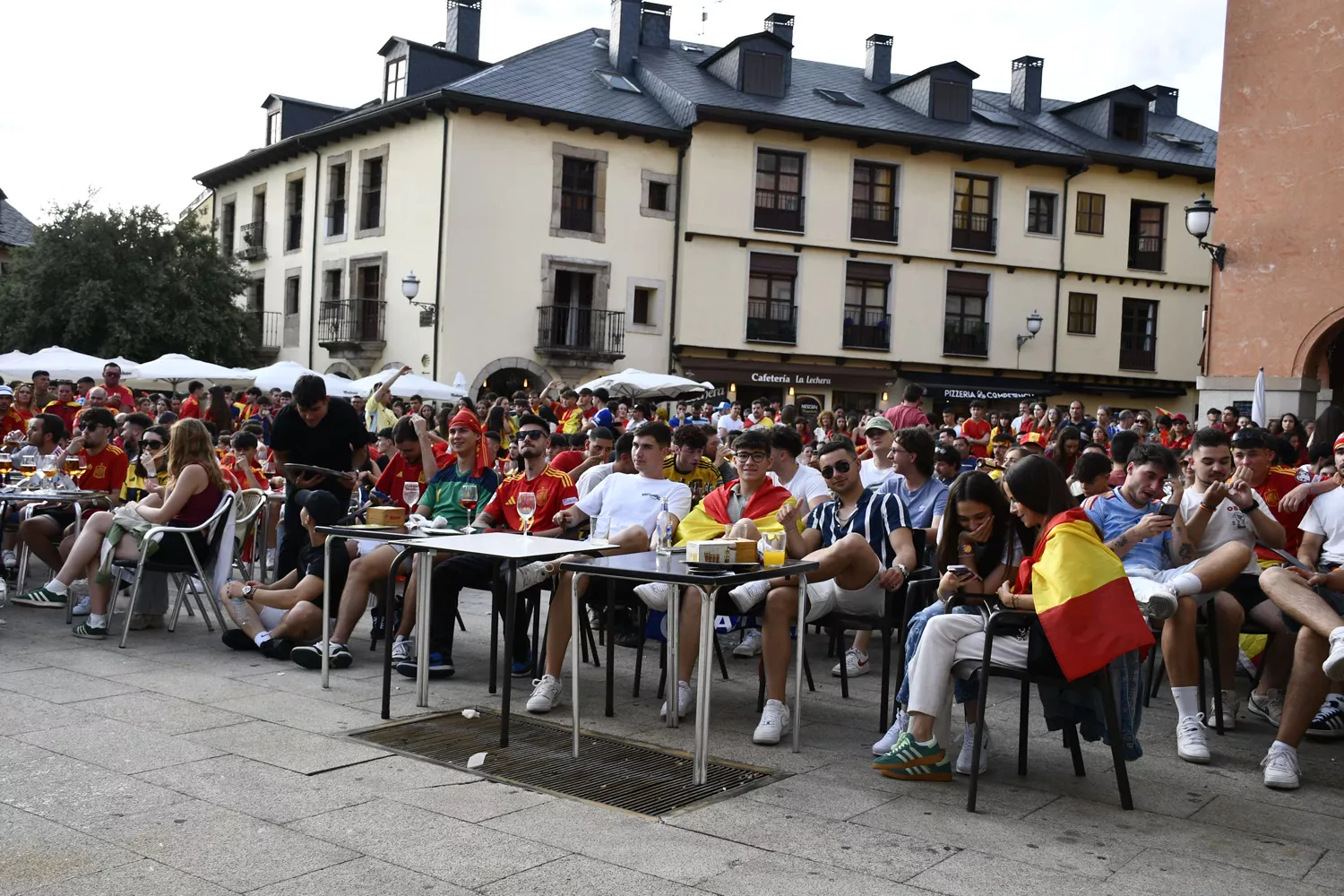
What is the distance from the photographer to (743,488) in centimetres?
652

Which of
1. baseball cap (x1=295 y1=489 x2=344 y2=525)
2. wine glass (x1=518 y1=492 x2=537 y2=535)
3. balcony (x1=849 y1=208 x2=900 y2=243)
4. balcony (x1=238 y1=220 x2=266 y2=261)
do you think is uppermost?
balcony (x1=849 y1=208 x2=900 y2=243)

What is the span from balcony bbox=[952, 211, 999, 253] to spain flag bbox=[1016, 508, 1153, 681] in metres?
29.4

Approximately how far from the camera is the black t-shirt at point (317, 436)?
8.22 meters

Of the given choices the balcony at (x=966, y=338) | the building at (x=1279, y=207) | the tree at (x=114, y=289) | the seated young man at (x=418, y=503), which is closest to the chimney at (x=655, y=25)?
the balcony at (x=966, y=338)

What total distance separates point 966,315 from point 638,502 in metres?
28.2

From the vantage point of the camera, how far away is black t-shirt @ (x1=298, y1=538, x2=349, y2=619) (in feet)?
23.4

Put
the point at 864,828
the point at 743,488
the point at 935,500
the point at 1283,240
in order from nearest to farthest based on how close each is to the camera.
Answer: the point at 864,828, the point at 743,488, the point at 935,500, the point at 1283,240

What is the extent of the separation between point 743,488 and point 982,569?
1568 millimetres

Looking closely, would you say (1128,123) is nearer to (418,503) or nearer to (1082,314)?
(1082,314)

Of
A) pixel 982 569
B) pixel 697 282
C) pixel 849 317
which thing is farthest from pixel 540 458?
pixel 849 317

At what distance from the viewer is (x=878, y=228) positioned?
32375mm

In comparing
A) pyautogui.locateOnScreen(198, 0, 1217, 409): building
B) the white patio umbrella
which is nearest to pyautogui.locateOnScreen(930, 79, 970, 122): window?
pyautogui.locateOnScreen(198, 0, 1217, 409): building

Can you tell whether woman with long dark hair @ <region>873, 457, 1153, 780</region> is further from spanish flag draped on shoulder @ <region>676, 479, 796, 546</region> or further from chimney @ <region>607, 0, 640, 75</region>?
chimney @ <region>607, 0, 640, 75</region>

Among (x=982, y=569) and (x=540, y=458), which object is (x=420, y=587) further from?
(x=982, y=569)
